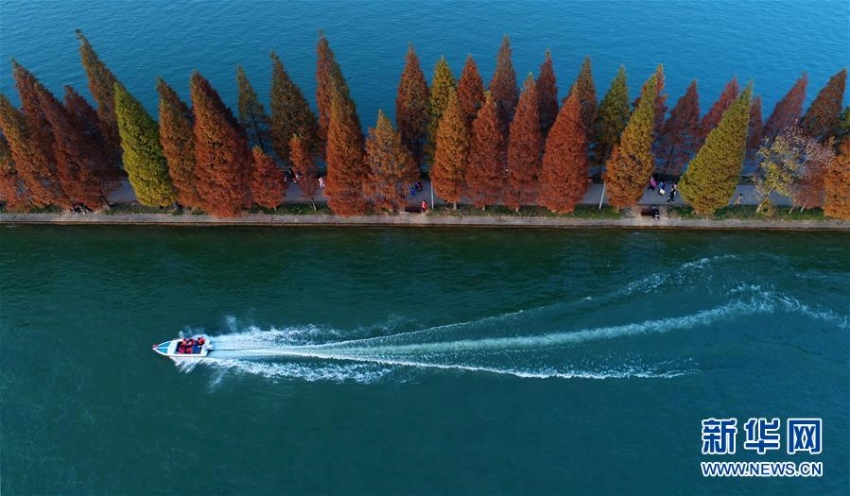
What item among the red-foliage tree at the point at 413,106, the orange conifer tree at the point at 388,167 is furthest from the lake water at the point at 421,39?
the orange conifer tree at the point at 388,167

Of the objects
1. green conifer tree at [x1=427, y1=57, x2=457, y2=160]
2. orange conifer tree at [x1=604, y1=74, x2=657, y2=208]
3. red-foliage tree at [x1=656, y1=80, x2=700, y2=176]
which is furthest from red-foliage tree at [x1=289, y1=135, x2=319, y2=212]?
red-foliage tree at [x1=656, y1=80, x2=700, y2=176]

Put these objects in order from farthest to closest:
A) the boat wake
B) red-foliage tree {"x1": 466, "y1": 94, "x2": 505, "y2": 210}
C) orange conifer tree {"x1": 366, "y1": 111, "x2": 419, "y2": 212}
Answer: orange conifer tree {"x1": 366, "y1": 111, "x2": 419, "y2": 212} → red-foliage tree {"x1": 466, "y1": 94, "x2": 505, "y2": 210} → the boat wake

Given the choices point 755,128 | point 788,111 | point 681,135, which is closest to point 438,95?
point 681,135

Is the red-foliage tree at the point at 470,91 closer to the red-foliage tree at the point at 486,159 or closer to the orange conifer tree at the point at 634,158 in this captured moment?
the red-foliage tree at the point at 486,159

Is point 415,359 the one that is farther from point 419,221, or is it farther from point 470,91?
point 470,91

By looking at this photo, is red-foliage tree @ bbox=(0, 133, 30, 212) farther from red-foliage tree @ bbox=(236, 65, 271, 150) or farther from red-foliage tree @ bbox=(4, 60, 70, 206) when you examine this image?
red-foliage tree @ bbox=(236, 65, 271, 150)

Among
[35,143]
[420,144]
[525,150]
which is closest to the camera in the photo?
[525,150]

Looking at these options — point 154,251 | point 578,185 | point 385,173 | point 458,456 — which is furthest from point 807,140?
Answer: point 154,251
